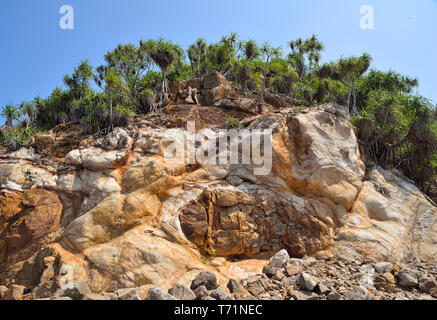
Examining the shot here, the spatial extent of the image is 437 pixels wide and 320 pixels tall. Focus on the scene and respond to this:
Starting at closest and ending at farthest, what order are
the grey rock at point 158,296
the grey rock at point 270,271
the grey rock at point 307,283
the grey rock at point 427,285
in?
the grey rock at point 158,296
the grey rock at point 307,283
the grey rock at point 427,285
the grey rock at point 270,271

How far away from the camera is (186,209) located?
6.84m

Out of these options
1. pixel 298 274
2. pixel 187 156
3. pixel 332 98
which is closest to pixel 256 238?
pixel 298 274

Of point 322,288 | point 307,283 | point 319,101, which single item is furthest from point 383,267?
point 319,101

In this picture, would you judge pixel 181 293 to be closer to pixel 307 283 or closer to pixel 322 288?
pixel 307 283

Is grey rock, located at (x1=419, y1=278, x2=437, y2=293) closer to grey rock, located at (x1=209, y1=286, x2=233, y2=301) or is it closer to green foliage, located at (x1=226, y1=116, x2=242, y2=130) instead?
grey rock, located at (x1=209, y1=286, x2=233, y2=301)

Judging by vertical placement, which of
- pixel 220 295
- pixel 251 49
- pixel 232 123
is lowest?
pixel 220 295

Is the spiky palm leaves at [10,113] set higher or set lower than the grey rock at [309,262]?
higher

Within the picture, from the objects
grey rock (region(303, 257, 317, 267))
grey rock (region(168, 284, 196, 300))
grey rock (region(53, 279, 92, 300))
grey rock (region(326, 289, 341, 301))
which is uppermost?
grey rock (region(53, 279, 92, 300))

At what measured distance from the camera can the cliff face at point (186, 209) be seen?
5.93m

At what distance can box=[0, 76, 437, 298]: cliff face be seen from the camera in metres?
5.93

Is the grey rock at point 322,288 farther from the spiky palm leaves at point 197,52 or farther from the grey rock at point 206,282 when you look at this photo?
the spiky palm leaves at point 197,52

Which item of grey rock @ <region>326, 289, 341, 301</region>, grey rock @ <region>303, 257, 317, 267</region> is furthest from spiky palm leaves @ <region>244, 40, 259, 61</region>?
grey rock @ <region>326, 289, 341, 301</region>

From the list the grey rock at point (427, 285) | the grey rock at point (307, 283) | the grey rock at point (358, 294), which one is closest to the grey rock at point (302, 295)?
the grey rock at point (307, 283)

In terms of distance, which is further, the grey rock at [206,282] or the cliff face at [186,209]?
the cliff face at [186,209]
